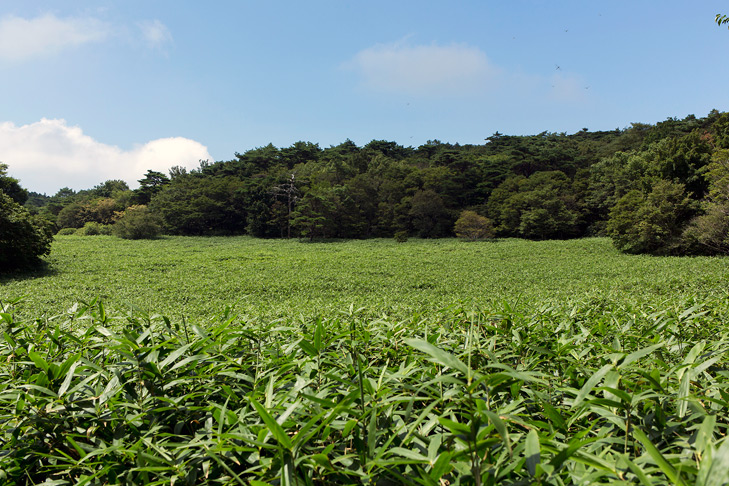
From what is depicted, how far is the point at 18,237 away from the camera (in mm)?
10992

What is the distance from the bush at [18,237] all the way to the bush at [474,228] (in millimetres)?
23992

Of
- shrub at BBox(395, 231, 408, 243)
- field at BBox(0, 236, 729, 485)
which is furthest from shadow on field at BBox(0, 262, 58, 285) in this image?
shrub at BBox(395, 231, 408, 243)

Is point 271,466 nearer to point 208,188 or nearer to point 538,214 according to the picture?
point 538,214

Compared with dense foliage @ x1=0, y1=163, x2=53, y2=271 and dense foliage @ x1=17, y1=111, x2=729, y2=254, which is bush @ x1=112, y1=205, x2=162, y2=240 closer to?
dense foliage @ x1=17, y1=111, x2=729, y2=254

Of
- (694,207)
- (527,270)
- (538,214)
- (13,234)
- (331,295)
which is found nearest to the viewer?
(331,295)

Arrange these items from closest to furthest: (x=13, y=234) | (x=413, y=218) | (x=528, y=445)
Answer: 1. (x=528, y=445)
2. (x=13, y=234)
3. (x=413, y=218)

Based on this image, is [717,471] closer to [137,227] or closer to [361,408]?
[361,408]

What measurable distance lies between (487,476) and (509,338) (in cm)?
92

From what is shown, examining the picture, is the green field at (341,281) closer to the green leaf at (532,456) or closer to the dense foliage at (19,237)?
the dense foliage at (19,237)

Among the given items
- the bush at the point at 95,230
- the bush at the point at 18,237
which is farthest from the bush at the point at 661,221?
the bush at the point at 95,230

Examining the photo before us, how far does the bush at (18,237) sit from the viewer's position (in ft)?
35.2

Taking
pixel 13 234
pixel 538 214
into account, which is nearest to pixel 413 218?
pixel 538 214

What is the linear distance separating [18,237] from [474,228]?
24.9 metres

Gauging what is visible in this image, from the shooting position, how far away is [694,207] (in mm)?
15938
